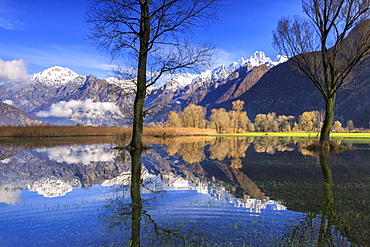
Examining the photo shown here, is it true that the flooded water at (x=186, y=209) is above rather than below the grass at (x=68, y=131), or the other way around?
below

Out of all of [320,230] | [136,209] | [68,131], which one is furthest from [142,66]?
[68,131]

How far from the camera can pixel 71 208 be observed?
6.47m

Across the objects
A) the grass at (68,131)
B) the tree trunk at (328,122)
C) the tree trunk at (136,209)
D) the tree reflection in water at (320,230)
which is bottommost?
the tree trunk at (136,209)

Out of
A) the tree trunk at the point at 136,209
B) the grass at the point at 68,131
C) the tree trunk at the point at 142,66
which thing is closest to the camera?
the tree trunk at the point at 136,209

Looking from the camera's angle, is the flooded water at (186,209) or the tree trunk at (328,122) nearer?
the flooded water at (186,209)

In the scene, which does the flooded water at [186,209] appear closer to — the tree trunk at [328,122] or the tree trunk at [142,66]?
the tree trunk at [142,66]

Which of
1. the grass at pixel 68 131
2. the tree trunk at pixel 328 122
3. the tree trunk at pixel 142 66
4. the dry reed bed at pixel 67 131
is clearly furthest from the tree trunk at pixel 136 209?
the dry reed bed at pixel 67 131

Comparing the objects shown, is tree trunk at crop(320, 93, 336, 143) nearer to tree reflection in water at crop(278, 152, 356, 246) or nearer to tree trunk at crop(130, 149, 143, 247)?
tree trunk at crop(130, 149, 143, 247)

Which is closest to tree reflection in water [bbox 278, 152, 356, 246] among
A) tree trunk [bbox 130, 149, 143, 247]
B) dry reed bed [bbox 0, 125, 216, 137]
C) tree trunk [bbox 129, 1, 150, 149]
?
tree trunk [bbox 130, 149, 143, 247]

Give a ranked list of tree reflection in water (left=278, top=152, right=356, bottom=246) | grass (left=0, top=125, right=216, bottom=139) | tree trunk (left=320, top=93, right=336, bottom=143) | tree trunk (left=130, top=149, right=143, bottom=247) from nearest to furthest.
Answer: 1. tree reflection in water (left=278, top=152, right=356, bottom=246)
2. tree trunk (left=130, top=149, right=143, bottom=247)
3. tree trunk (left=320, top=93, right=336, bottom=143)
4. grass (left=0, top=125, right=216, bottom=139)

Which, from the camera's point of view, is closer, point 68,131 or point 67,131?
point 67,131

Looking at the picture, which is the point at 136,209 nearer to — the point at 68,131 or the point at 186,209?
the point at 186,209

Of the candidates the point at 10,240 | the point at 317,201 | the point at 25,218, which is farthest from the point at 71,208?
the point at 317,201

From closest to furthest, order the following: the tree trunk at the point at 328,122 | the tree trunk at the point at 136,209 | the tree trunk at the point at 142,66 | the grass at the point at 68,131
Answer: the tree trunk at the point at 136,209, the tree trunk at the point at 142,66, the tree trunk at the point at 328,122, the grass at the point at 68,131
